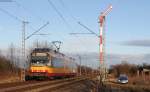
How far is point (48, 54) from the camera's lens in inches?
2037

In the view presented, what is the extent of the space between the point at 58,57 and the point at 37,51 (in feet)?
23.1

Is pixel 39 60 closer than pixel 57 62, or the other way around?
pixel 39 60

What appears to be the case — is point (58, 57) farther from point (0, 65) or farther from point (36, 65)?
point (0, 65)

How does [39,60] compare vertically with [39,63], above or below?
above

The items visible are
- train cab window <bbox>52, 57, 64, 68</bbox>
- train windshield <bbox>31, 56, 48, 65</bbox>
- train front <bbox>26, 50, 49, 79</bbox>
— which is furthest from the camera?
train cab window <bbox>52, 57, 64, 68</bbox>

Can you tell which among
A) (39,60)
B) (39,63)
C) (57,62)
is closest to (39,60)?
(39,60)

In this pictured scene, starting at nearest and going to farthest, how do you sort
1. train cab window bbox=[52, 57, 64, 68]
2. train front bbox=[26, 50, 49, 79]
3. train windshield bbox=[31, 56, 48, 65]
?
train front bbox=[26, 50, 49, 79], train windshield bbox=[31, 56, 48, 65], train cab window bbox=[52, 57, 64, 68]

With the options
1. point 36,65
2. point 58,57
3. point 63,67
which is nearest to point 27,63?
point 36,65

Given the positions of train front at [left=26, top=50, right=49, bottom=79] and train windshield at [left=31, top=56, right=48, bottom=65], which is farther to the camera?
train windshield at [left=31, top=56, right=48, bottom=65]

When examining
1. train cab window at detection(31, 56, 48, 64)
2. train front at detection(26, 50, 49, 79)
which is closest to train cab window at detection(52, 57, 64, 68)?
train cab window at detection(31, 56, 48, 64)

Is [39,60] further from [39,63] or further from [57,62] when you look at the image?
[57,62]

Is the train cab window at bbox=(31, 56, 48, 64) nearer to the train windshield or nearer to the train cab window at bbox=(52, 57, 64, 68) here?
the train windshield

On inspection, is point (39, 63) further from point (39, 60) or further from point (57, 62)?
point (57, 62)

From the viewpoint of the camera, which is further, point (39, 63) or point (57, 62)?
point (57, 62)
